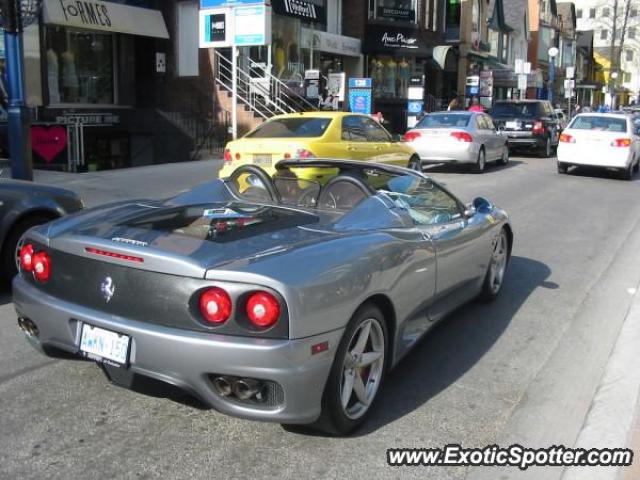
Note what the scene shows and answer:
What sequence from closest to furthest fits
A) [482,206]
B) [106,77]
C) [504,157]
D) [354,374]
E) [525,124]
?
[354,374] → [482,206] → [504,157] → [525,124] → [106,77]

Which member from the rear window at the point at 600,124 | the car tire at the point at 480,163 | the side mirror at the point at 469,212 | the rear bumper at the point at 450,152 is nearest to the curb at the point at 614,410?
the side mirror at the point at 469,212

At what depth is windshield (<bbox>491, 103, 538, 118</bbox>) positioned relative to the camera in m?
21.2

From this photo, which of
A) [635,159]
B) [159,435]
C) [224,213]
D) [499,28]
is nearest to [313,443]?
[159,435]

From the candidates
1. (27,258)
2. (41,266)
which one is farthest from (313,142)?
(41,266)

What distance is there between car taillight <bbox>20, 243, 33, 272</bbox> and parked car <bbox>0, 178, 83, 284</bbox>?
2.17m

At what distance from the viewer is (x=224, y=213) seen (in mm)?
4156

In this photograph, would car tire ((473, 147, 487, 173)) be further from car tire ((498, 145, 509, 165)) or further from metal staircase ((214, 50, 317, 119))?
metal staircase ((214, 50, 317, 119))

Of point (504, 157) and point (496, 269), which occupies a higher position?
point (504, 157)

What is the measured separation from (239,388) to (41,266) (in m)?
1.34

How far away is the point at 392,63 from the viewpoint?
30406mm

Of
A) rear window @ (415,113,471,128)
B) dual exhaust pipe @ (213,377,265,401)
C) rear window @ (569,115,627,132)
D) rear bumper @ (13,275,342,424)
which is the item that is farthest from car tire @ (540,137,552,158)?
dual exhaust pipe @ (213,377,265,401)

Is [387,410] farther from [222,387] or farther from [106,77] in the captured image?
[106,77]

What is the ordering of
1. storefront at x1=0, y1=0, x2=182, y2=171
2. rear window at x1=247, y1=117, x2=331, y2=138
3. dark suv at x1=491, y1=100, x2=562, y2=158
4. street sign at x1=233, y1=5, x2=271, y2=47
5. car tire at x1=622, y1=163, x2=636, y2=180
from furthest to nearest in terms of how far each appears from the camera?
dark suv at x1=491, y1=100, x2=562, y2=158, storefront at x1=0, y1=0, x2=182, y2=171, street sign at x1=233, y1=5, x2=271, y2=47, car tire at x1=622, y1=163, x2=636, y2=180, rear window at x1=247, y1=117, x2=331, y2=138

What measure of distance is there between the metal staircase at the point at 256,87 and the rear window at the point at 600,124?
874 centimetres
